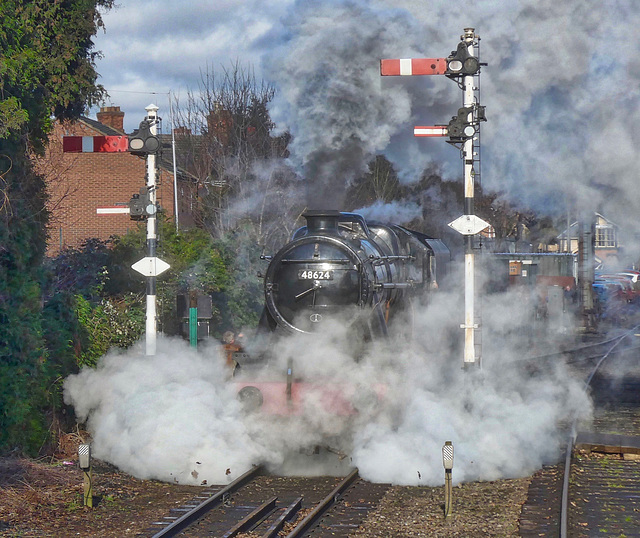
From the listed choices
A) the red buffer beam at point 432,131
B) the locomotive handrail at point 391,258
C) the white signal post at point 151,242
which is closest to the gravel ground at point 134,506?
the white signal post at point 151,242

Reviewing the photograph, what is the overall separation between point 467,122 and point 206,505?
5614 mm

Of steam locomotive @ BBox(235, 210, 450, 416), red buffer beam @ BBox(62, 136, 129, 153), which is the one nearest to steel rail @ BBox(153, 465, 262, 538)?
steam locomotive @ BBox(235, 210, 450, 416)

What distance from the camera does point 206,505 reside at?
7.91 metres

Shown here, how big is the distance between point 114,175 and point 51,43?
19089mm

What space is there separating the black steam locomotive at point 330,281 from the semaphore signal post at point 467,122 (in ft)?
3.29

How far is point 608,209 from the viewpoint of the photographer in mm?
12656

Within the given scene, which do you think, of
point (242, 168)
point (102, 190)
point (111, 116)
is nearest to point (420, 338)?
point (242, 168)

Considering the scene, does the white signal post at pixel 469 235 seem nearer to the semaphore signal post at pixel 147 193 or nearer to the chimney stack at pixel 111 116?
the semaphore signal post at pixel 147 193

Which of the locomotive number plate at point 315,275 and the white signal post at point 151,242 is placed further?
the white signal post at point 151,242

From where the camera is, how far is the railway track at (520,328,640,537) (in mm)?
7535

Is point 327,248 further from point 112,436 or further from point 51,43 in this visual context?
point 51,43

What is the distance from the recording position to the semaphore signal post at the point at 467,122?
A: 420 inches

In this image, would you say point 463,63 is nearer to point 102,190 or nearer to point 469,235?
point 469,235

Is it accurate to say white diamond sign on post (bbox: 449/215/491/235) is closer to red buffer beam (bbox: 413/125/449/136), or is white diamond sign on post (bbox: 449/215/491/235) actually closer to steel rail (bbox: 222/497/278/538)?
red buffer beam (bbox: 413/125/449/136)
